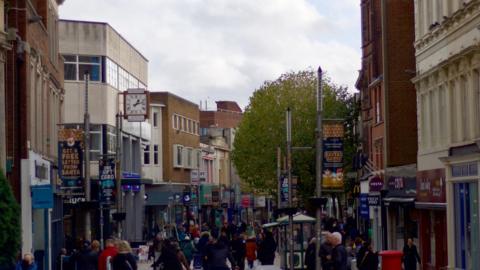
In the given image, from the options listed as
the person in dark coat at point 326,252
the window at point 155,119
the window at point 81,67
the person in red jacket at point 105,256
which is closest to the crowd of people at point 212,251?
the person in red jacket at point 105,256

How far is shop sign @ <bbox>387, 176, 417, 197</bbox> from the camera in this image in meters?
48.0

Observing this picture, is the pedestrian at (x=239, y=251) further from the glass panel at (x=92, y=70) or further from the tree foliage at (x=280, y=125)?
the tree foliage at (x=280, y=125)

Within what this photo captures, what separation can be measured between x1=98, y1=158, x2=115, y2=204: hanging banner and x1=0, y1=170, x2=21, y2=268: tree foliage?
2406 centimetres

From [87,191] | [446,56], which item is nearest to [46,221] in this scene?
[87,191]

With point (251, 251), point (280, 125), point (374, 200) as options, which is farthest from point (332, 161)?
point (280, 125)

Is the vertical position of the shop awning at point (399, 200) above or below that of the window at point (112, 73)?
below

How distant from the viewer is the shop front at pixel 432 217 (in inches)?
1588

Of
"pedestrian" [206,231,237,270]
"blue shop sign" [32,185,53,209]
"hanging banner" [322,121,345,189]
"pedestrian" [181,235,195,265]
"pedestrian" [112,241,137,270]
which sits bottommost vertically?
"pedestrian" [181,235,195,265]

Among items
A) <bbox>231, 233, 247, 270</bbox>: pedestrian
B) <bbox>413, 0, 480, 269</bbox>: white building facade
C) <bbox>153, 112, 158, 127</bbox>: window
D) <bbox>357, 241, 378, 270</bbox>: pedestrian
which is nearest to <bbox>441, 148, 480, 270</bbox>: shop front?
<bbox>413, 0, 480, 269</bbox>: white building facade

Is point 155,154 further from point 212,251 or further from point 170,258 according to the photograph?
point 170,258

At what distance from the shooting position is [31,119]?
39.9 m

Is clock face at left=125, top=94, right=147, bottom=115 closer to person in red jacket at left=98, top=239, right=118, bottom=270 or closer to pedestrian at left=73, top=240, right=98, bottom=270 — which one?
pedestrian at left=73, top=240, right=98, bottom=270

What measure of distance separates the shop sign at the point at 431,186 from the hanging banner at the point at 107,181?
1225 centimetres

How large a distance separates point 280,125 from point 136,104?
2770cm
